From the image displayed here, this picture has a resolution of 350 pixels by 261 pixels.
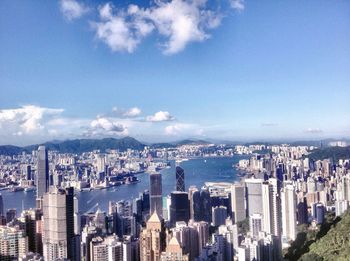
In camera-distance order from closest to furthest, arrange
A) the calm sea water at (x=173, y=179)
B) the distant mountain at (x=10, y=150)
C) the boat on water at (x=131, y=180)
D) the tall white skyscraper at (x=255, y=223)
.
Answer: the distant mountain at (x=10, y=150), the tall white skyscraper at (x=255, y=223), the calm sea water at (x=173, y=179), the boat on water at (x=131, y=180)

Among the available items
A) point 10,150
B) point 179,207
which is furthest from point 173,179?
point 10,150

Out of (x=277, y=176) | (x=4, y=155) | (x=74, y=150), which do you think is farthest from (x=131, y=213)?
(x=277, y=176)

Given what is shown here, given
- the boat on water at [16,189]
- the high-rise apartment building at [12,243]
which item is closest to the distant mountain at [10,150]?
the high-rise apartment building at [12,243]

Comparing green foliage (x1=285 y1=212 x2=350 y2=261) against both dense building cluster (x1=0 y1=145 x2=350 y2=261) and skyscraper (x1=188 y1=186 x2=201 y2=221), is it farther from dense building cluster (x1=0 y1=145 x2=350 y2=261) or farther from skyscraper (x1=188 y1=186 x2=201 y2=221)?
skyscraper (x1=188 y1=186 x2=201 y2=221)

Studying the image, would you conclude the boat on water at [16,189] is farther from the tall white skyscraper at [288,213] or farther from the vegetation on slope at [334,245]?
the vegetation on slope at [334,245]

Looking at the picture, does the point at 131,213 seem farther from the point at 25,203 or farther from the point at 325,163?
the point at 325,163

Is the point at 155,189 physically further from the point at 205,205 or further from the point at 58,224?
the point at 58,224

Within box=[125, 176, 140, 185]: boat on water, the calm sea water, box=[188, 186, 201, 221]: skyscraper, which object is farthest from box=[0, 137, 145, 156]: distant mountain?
box=[125, 176, 140, 185]: boat on water
